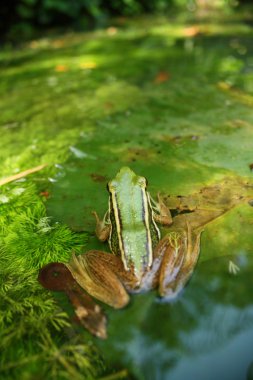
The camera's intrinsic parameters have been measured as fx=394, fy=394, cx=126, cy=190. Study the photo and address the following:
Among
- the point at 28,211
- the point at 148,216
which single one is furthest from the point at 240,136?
the point at 28,211

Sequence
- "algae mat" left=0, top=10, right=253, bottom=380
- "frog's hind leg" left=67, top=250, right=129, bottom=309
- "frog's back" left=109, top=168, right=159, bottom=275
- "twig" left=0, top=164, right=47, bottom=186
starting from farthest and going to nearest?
1. "twig" left=0, top=164, right=47, bottom=186
2. "frog's back" left=109, top=168, right=159, bottom=275
3. "frog's hind leg" left=67, top=250, right=129, bottom=309
4. "algae mat" left=0, top=10, right=253, bottom=380

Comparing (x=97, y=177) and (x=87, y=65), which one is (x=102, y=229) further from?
(x=87, y=65)

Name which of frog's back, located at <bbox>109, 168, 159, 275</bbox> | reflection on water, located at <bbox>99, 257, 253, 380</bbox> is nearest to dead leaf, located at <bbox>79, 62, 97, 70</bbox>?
frog's back, located at <bbox>109, 168, 159, 275</bbox>

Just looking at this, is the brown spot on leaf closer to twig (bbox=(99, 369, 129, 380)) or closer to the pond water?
the pond water

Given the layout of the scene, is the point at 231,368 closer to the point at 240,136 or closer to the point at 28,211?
the point at 28,211

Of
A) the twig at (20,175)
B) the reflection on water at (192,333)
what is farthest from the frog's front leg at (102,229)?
the twig at (20,175)

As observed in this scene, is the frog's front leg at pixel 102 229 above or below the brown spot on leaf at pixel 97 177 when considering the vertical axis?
above

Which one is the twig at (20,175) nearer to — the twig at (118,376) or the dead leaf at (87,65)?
the twig at (118,376)
